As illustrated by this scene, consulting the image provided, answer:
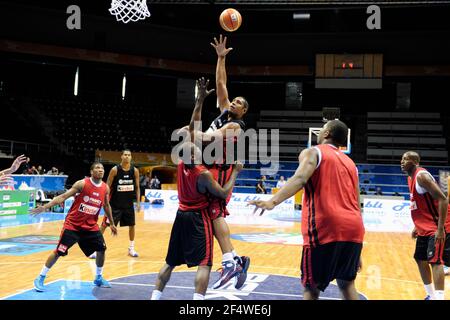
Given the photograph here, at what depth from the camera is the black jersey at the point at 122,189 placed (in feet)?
28.5

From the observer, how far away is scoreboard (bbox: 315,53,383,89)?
22.8 m

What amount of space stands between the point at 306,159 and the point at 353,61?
2099 cm

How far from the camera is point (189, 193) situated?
4602 mm

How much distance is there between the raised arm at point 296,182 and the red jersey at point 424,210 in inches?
98.1

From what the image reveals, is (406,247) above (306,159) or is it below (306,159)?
below

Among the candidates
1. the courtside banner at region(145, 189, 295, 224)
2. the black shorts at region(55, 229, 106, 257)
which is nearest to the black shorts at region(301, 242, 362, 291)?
the black shorts at region(55, 229, 106, 257)

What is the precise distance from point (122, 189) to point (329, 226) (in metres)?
5.78

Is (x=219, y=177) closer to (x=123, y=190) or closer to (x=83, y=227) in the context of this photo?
(x=83, y=227)

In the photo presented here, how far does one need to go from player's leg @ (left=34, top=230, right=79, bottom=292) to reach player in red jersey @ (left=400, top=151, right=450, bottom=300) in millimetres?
3994

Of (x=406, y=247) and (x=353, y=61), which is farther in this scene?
(x=353, y=61)

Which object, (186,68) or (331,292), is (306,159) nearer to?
(331,292)
